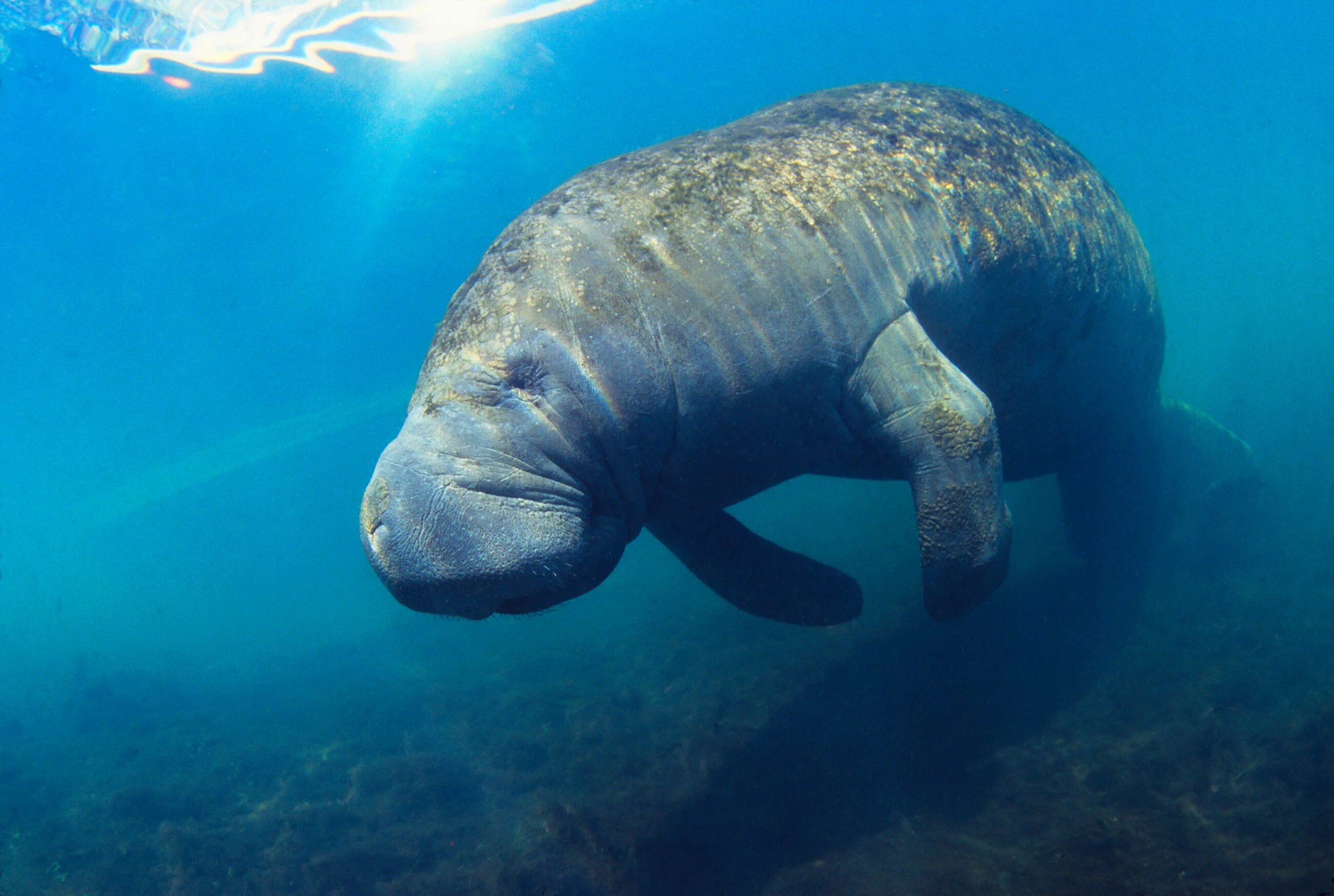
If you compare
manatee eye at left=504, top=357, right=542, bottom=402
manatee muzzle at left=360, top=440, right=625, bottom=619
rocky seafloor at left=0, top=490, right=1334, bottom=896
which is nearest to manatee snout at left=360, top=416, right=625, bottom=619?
manatee muzzle at left=360, top=440, right=625, bottom=619

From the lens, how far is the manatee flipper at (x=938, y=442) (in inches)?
102

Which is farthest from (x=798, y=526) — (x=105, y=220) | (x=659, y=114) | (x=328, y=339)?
(x=328, y=339)

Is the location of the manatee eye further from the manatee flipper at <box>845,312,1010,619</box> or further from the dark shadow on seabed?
the dark shadow on seabed

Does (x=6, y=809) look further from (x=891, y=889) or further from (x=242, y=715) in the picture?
(x=891, y=889)

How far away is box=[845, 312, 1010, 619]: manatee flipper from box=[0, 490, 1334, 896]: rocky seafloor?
1.40m

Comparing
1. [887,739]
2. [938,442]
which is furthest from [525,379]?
[887,739]

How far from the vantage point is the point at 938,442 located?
2.57 metres

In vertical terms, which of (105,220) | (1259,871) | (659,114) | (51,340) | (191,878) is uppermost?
(51,340)

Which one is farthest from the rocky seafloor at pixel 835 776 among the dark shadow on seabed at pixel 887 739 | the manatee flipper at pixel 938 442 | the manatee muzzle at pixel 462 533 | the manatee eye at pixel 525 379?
the manatee eye at pixel 525 379

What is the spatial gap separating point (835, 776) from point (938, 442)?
2.38 m

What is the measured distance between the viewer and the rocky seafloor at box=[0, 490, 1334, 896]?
3.09 meters

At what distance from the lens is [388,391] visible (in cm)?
4231

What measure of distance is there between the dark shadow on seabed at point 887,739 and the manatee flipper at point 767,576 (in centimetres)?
102

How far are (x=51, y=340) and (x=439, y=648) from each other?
19.9m
